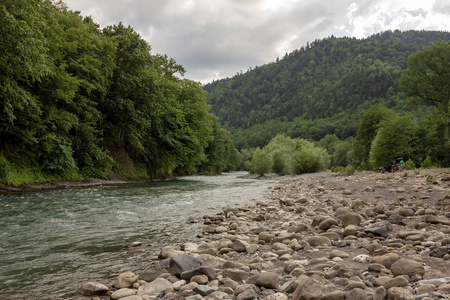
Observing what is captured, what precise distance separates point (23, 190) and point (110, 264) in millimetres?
15313

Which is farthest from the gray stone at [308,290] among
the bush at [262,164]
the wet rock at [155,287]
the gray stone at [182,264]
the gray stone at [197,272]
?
the bush at [262,164]

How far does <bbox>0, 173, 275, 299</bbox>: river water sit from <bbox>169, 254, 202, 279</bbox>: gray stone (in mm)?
811

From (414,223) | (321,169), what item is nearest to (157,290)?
(414,223)

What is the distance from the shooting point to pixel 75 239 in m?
6.86

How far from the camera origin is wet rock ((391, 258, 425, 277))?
11.2ft

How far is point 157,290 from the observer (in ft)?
12.6

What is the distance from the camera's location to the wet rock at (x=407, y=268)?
3412 mm

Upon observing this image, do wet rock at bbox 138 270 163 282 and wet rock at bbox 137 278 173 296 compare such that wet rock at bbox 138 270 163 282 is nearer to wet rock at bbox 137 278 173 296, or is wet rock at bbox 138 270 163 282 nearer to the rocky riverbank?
the rocky riverbank

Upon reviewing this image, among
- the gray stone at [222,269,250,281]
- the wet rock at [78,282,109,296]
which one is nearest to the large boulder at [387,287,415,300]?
the gray stone at [222,269,250,281]

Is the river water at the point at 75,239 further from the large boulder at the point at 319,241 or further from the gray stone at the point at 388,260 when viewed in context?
the gray stone at the point at 388,260

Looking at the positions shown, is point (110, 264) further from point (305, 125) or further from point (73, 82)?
point (305, 125)

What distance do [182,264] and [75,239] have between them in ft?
12.5

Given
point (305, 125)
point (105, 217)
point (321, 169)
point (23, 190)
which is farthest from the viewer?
point (305, 125)

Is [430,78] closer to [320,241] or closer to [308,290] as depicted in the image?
[320,241]
